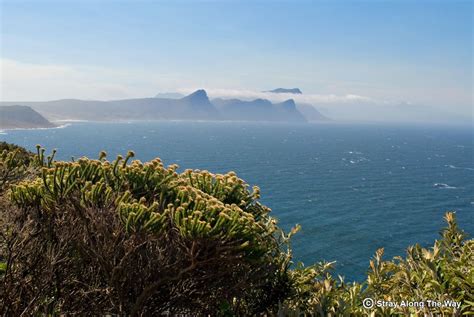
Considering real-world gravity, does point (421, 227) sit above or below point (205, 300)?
below

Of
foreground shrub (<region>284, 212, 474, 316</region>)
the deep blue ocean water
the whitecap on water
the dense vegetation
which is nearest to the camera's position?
foreground shrub (<region>284, 212, 474, 316</region>)

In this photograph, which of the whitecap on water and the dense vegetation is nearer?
the dense vegetation

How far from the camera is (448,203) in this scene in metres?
75.9

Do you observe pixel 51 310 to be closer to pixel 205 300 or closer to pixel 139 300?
pixel 139 300

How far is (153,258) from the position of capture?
278 inches

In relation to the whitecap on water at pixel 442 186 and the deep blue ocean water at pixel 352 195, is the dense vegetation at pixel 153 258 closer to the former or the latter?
the deep blue ocean water at pixel 352 195

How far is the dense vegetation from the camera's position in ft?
22.3

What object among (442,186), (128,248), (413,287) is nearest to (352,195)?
(442,186)

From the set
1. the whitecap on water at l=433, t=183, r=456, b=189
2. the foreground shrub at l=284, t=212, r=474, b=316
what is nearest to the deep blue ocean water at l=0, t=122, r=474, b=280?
the whitecap on water at l=433, t=183, r=456, b=189

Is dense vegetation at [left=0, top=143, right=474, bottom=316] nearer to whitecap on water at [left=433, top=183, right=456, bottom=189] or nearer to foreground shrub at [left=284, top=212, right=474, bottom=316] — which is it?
foreground shrub at [left=284, top=212, right=474, bottom=316]

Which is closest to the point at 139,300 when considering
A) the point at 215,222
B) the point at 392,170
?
the point at 215,222

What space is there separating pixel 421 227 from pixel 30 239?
62059mm

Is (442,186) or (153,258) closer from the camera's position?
(153,258)

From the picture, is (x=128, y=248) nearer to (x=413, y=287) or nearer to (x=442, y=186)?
(x=413, y=287)
